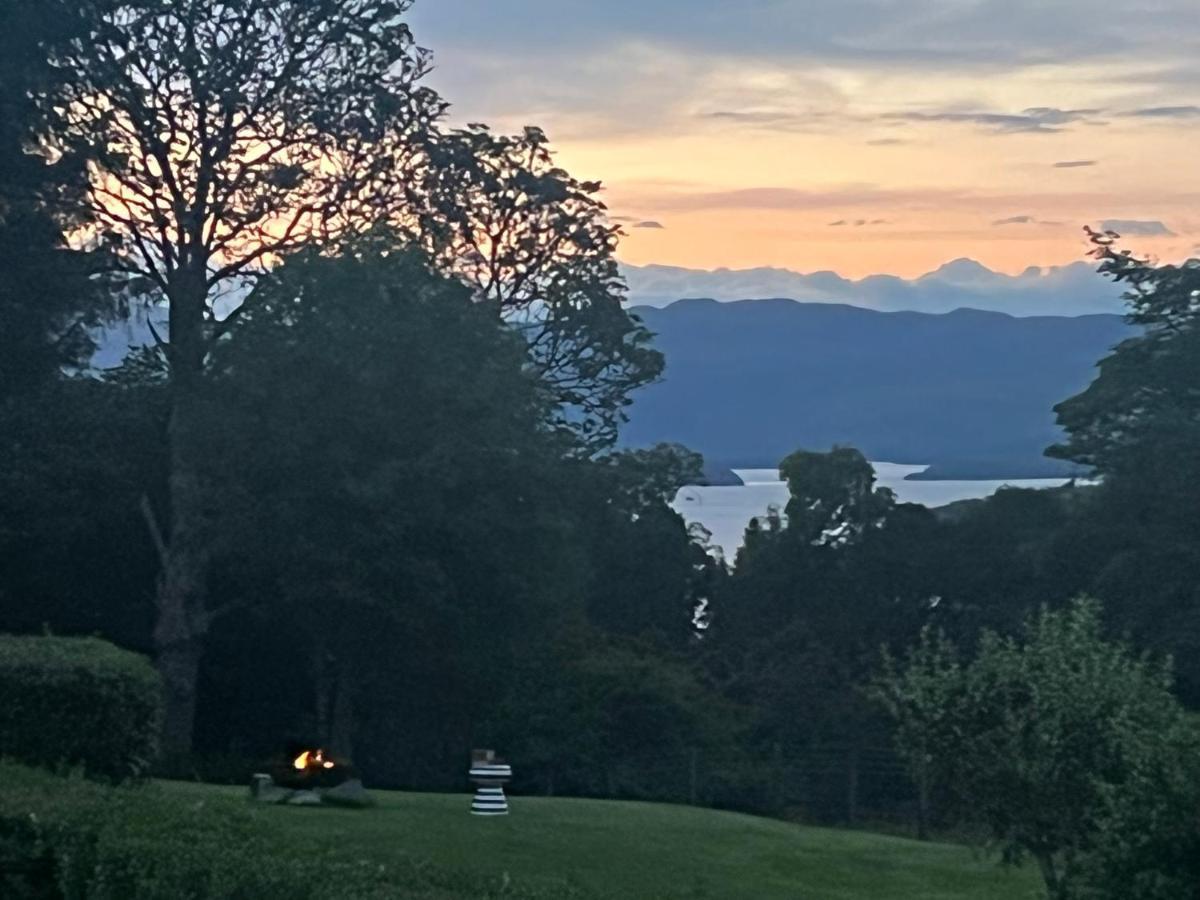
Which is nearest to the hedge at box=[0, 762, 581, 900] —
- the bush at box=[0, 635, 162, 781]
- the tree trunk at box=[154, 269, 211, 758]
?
the bush at box=[0, 635, 162, 781]

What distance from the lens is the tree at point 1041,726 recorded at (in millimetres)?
12766

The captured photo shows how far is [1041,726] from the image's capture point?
1305 cm

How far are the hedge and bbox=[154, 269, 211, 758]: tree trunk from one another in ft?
61.2

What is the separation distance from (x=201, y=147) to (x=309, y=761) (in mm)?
16331

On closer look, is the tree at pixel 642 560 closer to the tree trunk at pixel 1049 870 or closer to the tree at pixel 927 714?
the tree at pixel 927 714

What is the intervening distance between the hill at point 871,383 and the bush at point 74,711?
77.7 m

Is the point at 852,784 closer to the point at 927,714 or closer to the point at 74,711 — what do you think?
the point at 927,714

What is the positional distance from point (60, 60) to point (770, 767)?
18.8 metres

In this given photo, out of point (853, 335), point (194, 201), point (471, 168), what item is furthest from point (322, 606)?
point (853, 335)

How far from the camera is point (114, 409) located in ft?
102

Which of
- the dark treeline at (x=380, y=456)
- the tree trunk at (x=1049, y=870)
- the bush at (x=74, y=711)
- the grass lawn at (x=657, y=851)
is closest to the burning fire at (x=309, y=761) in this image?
the grass lawn at (x=657, y=851)

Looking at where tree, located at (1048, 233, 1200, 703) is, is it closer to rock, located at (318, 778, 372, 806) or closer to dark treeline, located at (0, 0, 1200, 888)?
dark treeline, located at (0, 0, 1200, 888)

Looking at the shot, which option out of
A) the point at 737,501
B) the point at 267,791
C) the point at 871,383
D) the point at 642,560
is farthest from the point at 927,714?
the point at 871,383

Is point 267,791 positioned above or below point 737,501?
below
